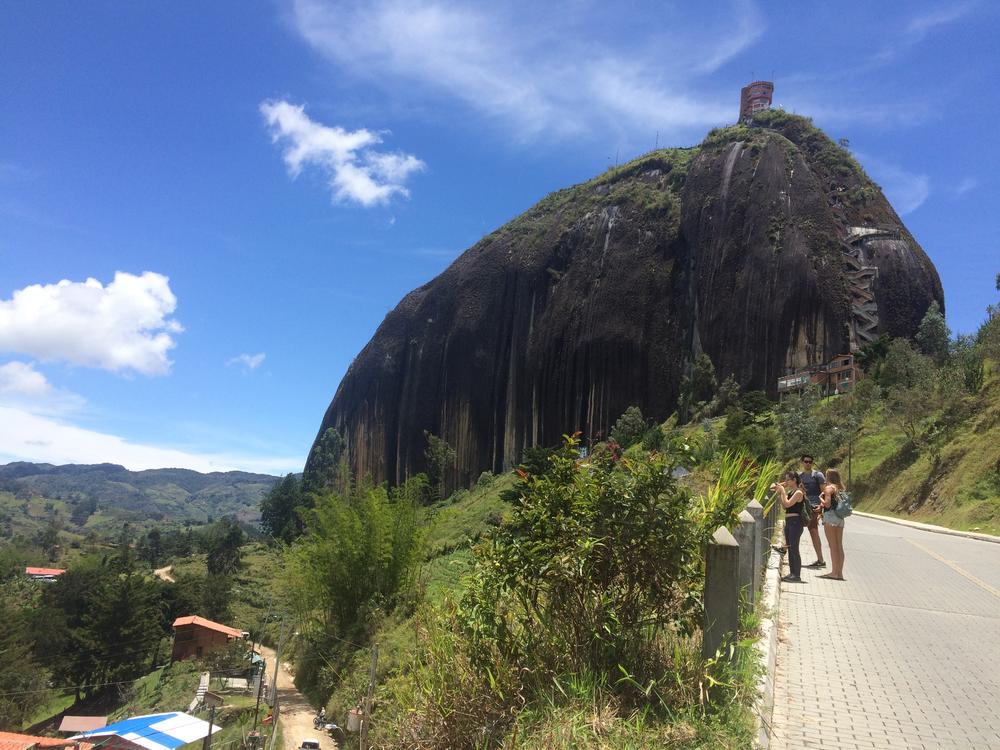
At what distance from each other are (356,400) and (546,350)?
1166 inches

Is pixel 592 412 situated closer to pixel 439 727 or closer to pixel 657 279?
pixel 657 279

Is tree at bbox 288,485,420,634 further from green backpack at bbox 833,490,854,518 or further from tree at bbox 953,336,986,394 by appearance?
tree at bbox 953,336,986,394

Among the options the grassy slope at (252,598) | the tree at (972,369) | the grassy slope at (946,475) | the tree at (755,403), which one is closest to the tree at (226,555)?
the grassy slope at (252,598)

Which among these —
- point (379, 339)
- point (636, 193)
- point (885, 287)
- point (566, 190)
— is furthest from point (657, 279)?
point (379, 339)

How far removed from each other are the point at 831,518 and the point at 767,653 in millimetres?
3695

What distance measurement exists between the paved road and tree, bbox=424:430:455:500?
5644cm

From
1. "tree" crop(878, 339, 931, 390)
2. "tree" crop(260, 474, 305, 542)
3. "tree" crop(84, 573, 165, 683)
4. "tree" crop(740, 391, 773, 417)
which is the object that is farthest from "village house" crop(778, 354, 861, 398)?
"tree" crop(260, 474, 305, 542)

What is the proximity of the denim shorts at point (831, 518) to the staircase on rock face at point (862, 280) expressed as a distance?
40.8 m

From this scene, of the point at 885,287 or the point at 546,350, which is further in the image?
the point at 546,350

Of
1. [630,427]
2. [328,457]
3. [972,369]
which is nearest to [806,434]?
[972,369]

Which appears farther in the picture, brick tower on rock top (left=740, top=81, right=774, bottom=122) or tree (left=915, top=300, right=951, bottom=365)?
brick tower on rock top (left=740, top=81, right=774, bottom=122)

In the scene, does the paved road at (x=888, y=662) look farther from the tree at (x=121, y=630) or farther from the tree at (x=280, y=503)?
the tree at (x=280, y=503)

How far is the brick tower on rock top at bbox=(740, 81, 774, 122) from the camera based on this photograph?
227 feet

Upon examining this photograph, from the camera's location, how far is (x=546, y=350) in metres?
62.4
